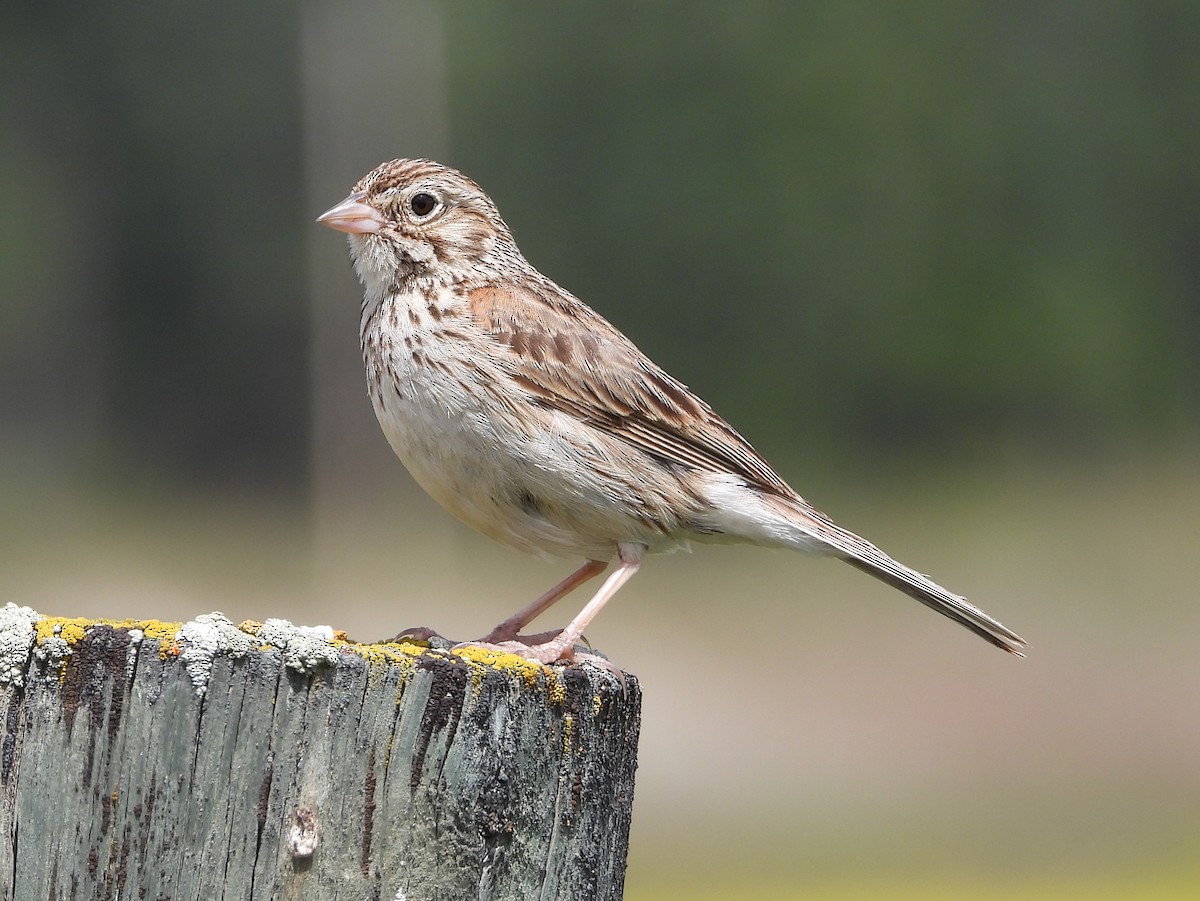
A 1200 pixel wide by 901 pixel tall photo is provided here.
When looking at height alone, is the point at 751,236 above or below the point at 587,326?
above

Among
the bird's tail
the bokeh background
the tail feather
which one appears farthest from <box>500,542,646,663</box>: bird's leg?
the bokeh background

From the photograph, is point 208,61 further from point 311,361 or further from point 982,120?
point 982,120

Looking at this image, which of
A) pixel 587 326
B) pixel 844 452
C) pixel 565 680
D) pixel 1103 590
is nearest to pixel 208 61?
pixel 844 452

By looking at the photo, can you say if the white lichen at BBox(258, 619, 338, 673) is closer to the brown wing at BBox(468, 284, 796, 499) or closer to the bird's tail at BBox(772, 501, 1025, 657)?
the brown wing at BBox(468, 284, 796, 499)

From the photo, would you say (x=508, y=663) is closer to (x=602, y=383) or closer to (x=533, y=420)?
(x=533, y=420)

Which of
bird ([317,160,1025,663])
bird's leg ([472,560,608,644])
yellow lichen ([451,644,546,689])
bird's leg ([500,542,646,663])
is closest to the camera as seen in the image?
yellow lichen ([451,644,546,689])

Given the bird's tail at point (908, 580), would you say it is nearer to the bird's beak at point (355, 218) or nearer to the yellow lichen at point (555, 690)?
the bird's beak at point (355, 218)

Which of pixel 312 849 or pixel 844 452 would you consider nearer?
pixel 312 849
